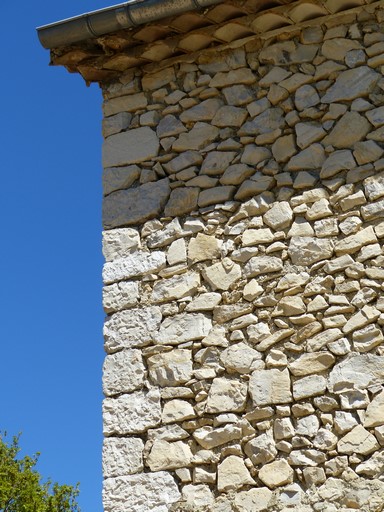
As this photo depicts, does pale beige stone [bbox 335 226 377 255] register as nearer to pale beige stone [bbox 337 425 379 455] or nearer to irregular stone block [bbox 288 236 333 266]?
irregular stone block [bbox 288 236 333 266]

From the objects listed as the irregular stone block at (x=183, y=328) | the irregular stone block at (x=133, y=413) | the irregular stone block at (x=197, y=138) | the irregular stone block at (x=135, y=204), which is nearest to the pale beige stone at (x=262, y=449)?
the irregular stone block at (x=133, y=413)

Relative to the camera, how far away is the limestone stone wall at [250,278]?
4598 millimetres

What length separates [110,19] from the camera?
550 cm

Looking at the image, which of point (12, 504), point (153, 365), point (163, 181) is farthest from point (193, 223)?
point (12, 504)

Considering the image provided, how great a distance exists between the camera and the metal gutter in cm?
538

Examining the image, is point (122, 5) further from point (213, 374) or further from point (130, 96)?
point (213, 374)

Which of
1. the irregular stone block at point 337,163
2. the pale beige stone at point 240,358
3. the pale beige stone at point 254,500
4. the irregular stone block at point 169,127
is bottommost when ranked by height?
the pale beige stone at point 254,500

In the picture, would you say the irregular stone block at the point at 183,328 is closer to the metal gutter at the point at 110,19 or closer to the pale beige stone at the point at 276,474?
the pale beige stone at the point at 276,474

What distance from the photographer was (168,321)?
16.8ft

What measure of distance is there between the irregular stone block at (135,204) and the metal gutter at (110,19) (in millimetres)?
996

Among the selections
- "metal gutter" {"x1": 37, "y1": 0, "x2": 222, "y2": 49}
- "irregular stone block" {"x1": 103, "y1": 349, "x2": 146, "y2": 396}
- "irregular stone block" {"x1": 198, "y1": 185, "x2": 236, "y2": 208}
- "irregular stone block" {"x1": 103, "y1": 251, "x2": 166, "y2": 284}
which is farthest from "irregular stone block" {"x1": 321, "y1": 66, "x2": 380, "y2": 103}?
"irregular stone block" {"x1": 103, "y1": 349, "x2": 146, "y2": 396}

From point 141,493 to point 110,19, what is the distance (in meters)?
2.84

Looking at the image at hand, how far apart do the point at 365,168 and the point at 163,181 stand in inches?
49.6

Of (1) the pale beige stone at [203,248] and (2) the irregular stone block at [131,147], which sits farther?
(2) the irregular stone block at [131,147]
